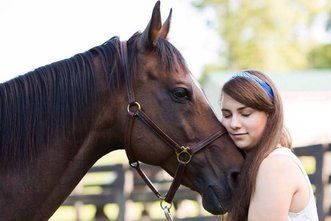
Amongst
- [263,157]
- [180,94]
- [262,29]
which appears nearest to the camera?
[263,157]

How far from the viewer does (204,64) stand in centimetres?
4862

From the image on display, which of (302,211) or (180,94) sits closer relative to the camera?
(302,211)

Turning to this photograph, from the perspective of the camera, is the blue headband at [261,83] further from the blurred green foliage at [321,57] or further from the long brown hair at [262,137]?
the blurred green foliage at [321,57]

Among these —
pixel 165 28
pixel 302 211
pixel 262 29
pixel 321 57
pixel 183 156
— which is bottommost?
pixel 321 57

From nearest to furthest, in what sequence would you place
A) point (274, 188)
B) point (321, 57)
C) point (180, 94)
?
point (274, 188) → point (180, 94) → point (321, 57)

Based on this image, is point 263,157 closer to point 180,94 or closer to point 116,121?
point 180,94

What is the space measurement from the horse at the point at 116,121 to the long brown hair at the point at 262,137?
113 millimetres

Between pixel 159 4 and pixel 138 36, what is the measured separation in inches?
13.6

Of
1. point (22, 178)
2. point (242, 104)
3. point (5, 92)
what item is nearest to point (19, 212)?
point (22, 178)

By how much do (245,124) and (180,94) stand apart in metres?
0.37

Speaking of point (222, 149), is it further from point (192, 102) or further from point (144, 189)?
point (144, 189)

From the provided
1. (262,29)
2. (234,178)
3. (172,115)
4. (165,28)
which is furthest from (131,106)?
(262,29)

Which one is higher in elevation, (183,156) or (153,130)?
(153,130)

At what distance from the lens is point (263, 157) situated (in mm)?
2732
